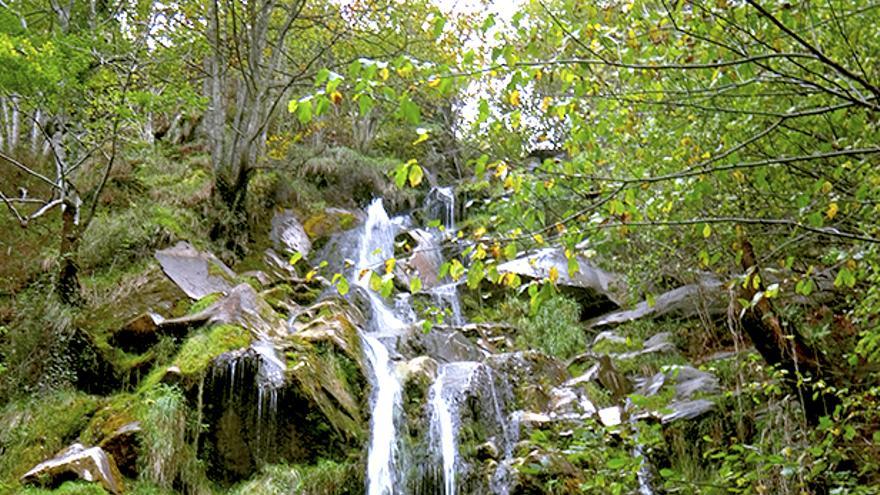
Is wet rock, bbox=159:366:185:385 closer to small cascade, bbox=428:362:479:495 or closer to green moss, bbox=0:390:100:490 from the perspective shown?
green moss, bbox=0:390:100:490

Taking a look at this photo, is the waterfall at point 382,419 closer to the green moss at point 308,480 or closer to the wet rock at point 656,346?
the green moss at point 308,480

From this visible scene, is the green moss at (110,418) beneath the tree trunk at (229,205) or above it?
beneath

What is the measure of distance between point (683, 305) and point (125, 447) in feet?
33.9

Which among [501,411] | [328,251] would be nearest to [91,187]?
[328,251]

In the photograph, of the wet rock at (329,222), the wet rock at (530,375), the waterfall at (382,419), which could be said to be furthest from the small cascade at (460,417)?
the wet rock at (329,222)

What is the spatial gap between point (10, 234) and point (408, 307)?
23.4ft

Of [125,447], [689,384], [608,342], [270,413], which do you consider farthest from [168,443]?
[608,342]

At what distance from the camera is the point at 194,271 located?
9.83 metres

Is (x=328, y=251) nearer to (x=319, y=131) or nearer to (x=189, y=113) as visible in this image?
(x=189, y=113)

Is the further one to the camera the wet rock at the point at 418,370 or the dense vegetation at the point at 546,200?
the wet rock at the point at 418,370

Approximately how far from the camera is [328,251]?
49.2 ft

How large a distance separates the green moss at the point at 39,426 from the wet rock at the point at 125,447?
611 mm

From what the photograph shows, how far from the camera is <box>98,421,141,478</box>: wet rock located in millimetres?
6117

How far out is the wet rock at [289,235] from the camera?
539 inches
